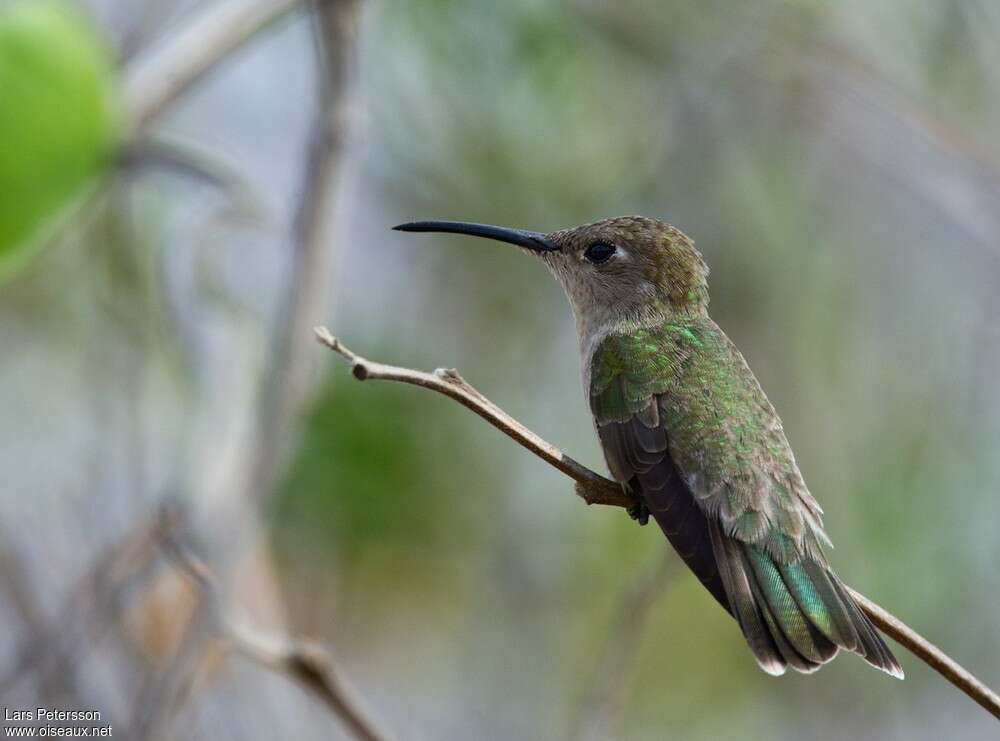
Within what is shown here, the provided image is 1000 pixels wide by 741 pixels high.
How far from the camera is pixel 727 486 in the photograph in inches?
93.1

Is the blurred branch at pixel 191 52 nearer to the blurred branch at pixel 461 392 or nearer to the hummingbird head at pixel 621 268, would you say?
the hummingbird head at pixel 621 268

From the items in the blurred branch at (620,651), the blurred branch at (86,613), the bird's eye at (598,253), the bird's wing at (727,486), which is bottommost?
the blurred branch at (86,613)

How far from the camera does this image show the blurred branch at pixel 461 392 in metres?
1.40

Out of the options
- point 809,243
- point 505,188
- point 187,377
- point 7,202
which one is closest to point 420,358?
point 505,188

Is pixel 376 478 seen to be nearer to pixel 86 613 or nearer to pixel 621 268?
pixel 621 268

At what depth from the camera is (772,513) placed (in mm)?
2334

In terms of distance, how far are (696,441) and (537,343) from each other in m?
2.00


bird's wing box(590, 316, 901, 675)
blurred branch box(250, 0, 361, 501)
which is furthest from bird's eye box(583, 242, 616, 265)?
blurred branch box(250, 0, 361, 501)

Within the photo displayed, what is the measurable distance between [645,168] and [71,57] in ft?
9.30

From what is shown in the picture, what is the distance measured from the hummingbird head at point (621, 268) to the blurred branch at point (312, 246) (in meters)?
0.57

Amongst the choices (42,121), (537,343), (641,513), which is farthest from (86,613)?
(537,343)

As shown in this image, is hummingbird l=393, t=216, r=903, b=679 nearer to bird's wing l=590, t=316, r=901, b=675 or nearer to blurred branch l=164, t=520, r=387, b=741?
bird's wing l=590, t=316, r=901, b=675

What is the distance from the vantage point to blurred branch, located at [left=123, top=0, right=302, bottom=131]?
7.63 feet

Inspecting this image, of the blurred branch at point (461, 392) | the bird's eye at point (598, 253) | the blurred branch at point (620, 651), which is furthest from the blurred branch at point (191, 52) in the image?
the blurred branch at point (620, 651)
